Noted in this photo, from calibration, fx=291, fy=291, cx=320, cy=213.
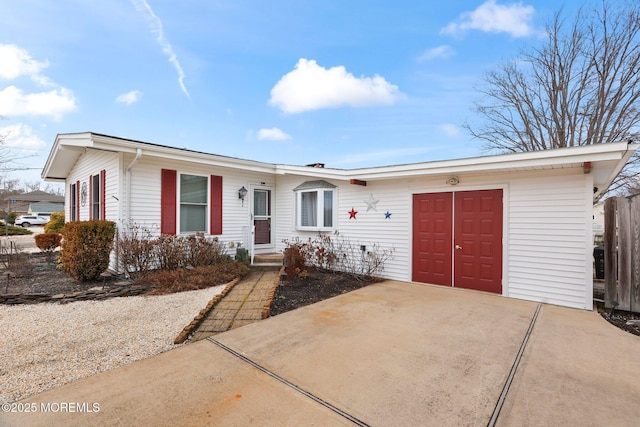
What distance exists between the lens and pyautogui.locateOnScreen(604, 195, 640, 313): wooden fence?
4598mm

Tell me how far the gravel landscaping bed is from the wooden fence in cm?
663

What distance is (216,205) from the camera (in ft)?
25.6

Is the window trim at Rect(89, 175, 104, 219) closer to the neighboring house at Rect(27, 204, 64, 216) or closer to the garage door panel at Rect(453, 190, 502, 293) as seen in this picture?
the garage door panel at Rect(453, 190, 502, 293)

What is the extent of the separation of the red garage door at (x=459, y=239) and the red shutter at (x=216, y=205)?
198 inches

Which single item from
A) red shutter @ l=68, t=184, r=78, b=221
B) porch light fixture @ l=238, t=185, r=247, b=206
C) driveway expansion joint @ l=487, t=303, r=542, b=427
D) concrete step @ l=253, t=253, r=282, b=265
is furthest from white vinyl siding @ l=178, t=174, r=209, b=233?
driveway expansion joint @ l=487, t=303, r=542, b=427

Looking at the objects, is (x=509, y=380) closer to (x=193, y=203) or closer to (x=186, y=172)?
(x=193, y=203)

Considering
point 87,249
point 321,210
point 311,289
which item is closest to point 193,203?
point 87,249

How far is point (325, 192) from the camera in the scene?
8.24 meters

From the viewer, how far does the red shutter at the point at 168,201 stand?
696 centimetres

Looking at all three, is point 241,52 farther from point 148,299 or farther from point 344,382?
point 344,382

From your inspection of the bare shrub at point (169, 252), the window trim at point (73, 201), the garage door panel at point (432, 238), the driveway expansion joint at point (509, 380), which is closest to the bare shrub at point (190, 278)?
the bare shrub at point (169, 252)

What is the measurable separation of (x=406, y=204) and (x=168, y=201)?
5.73 meters

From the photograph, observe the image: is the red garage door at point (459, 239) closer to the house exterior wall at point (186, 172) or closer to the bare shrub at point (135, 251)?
the house exterior wall at point (186, 172)

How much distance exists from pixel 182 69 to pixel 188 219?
668 cm
